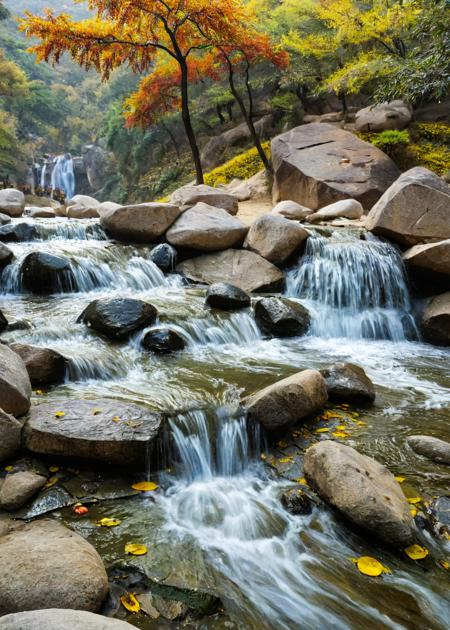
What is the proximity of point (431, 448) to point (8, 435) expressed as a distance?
3.59 m

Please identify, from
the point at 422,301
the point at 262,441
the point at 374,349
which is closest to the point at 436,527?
the point at 262,441

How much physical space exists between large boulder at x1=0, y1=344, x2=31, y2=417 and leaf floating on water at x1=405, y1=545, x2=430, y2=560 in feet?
10.2

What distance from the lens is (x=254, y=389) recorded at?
16.3 feet

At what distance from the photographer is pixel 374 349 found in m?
7.43

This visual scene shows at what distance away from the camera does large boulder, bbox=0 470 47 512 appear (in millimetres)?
2980

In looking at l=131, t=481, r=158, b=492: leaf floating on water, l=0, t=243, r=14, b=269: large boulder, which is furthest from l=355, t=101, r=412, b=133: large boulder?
l=131, t=481, r=158, b=492: leaf floating on water

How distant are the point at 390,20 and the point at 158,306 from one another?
573 inches

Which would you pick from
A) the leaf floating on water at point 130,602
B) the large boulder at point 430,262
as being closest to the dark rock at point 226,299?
the large boulder at point 430,262

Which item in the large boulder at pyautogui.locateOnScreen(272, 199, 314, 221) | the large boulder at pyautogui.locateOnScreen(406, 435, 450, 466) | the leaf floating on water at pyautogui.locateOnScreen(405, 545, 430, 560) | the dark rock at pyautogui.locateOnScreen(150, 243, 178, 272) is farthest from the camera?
the large boulder at pyautogui.locateOnScreen(272, 199, 314, 221)

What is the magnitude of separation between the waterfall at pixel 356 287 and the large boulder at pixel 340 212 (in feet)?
9.50

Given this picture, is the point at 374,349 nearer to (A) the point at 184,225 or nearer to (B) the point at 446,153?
(A) the point at 184,225

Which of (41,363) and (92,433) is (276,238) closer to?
(41,363)

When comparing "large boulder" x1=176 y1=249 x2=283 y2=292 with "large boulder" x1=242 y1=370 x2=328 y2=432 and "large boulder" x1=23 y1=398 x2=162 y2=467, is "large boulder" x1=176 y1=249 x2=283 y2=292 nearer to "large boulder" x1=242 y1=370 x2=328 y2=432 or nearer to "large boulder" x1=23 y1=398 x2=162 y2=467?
"large boulder" x1=242 y1=370 x2=328 y2=432

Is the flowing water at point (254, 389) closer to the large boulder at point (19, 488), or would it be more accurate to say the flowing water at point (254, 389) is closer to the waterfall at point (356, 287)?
the waterfall at point (356, 287)
